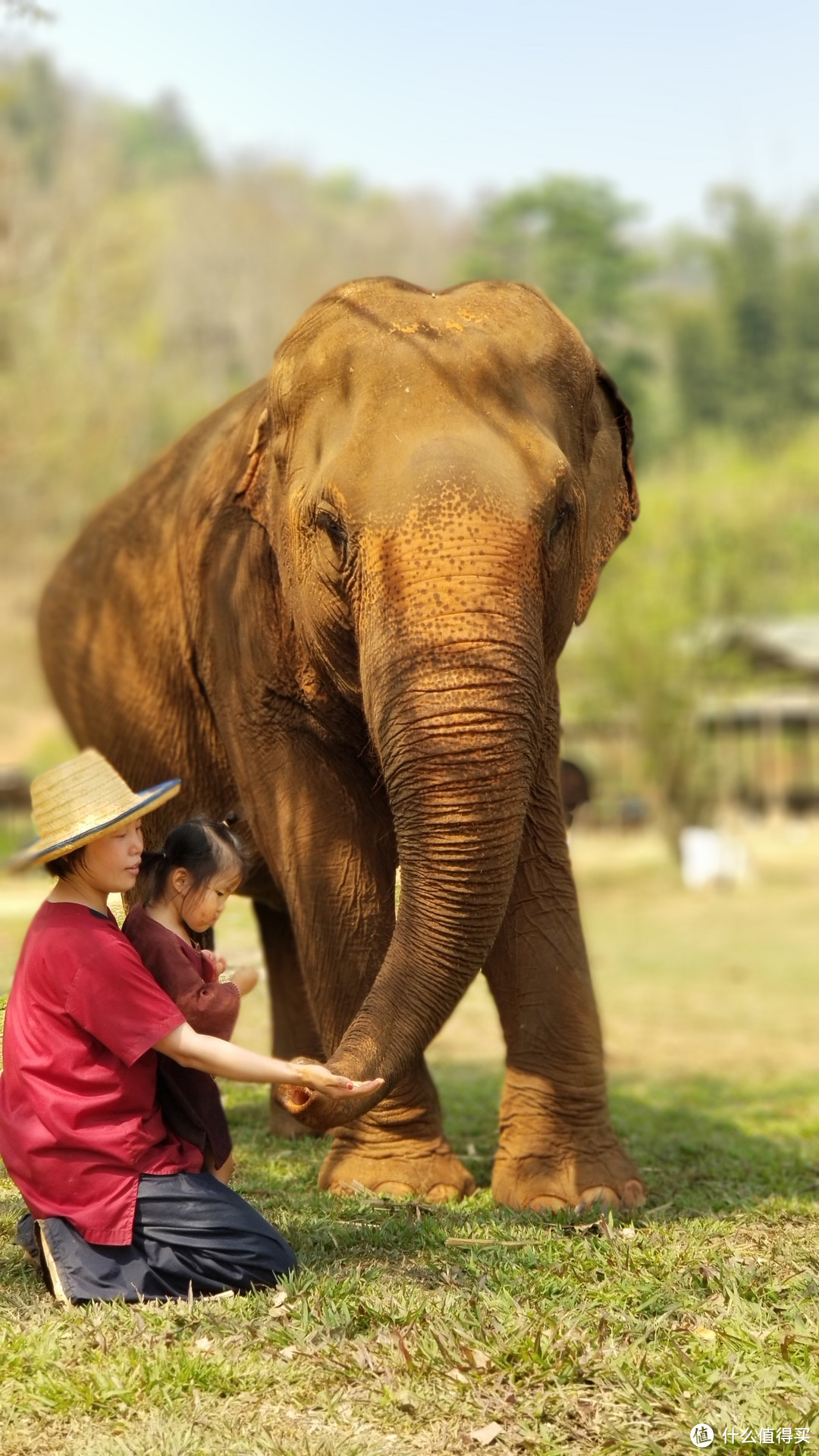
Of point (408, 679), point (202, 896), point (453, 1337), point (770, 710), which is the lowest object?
point (770, 710)

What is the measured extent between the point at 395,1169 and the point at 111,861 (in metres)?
1.90

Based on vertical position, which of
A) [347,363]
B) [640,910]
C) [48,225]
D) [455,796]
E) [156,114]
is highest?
[156,114]

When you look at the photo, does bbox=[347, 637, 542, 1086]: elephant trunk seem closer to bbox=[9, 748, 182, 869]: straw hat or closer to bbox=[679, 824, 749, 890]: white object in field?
bbox=[9, 748, 182, 869]: straw hat

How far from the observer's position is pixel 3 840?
2898cm

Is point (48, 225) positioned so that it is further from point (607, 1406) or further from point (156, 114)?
point (156, 114)

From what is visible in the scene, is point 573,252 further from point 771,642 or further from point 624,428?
point 624,428

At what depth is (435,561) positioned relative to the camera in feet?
15.6

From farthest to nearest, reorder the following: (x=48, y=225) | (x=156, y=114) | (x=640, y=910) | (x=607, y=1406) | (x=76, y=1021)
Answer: (x=156, y=114)
(x=48, y=225)
(x=640, y=910)
(x=76, y=1021)
(x=607, y=1406)

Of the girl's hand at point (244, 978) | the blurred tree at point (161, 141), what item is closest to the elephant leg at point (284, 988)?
the girl's hand at point (244, 978)

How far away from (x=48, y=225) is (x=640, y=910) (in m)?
20.5

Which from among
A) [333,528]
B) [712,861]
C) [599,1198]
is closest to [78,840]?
[333,528]

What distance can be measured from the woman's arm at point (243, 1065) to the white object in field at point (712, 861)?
24.0 m

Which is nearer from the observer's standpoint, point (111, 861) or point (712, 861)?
point (111, 861)

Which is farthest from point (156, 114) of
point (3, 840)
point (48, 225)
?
point (3, 840)
